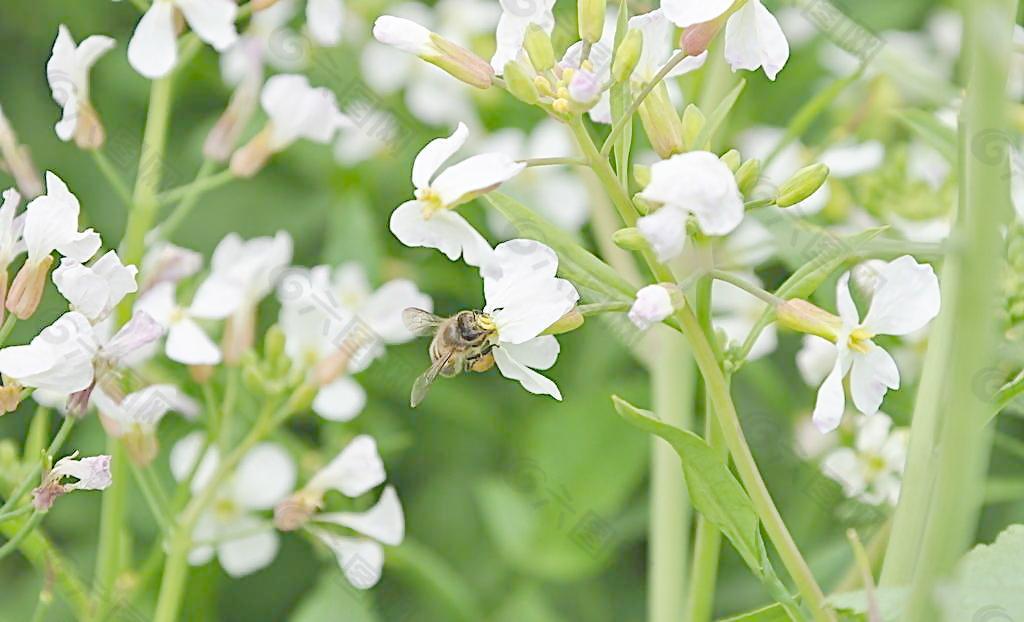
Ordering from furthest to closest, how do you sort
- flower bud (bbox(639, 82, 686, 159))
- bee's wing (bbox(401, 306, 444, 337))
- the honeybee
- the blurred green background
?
the blurred green background
bee's wing (bbox(401, 306, 444, 337))
the honeybee
flower bud (bbox(639, 82, 686, 159))

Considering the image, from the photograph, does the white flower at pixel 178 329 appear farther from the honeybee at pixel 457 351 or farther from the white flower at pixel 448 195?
the white flower at pixel 448 195

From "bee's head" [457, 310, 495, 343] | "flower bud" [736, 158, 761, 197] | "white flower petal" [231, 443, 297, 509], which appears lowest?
"white flower petal" [231, 443, 297, 509]

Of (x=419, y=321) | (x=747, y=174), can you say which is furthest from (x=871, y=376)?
(x=419, y=321)

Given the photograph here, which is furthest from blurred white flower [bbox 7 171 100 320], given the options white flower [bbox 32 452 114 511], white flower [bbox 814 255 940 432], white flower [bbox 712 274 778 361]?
white flower [bbox 712 274 778 361]


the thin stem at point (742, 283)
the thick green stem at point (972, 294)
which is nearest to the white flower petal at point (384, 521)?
the thin stem at point (742, 283)

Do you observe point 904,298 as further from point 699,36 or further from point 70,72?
point 70,72

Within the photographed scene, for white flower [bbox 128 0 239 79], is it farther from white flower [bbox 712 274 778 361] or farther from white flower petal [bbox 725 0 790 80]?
white flower [bbox 712 274 778 361]

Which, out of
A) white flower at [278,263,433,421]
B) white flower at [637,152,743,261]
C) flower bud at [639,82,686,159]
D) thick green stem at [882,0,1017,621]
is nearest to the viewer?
thick green stem at [882,0,1017,621]
